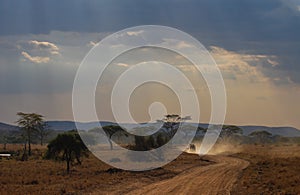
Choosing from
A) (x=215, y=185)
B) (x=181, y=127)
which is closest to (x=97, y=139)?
(x=181, y=127)

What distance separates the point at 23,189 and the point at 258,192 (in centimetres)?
1445

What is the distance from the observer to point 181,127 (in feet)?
391

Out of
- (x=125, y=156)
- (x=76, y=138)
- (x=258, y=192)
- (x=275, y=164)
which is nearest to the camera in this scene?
(x=258, y=192)

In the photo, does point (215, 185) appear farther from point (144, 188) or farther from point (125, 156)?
point (125, 156)

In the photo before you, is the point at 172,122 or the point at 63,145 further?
the point at 172,122

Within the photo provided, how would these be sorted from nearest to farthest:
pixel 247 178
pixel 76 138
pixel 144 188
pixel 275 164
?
pixel 144 188
pixel 247 178
pixel 76 138
pixel 275 164

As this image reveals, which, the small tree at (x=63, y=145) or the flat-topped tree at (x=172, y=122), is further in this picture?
→ the flat-topped tree at (x=172, y=122)

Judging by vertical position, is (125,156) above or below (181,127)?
below

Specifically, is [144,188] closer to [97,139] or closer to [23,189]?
[23,189]

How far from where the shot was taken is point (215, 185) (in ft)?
93.1

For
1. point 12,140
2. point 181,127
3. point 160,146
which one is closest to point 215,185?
point 160,146

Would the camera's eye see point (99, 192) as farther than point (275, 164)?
No

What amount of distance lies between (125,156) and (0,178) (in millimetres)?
26455

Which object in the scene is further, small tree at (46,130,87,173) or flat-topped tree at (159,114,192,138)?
flat-topped tree at (159,114,192,138)
